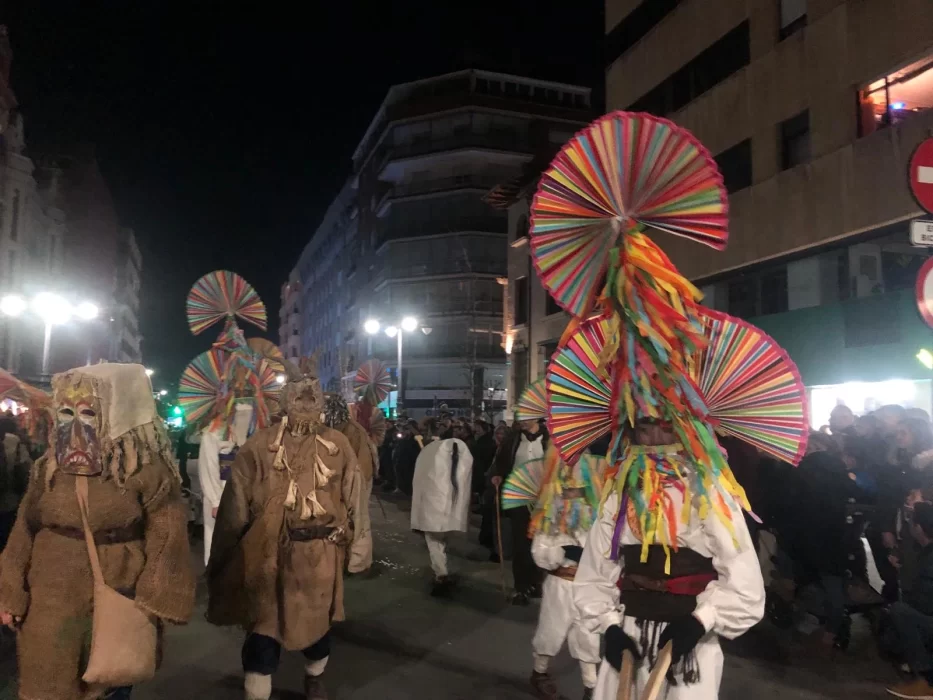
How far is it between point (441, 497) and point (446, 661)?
2.78 meters

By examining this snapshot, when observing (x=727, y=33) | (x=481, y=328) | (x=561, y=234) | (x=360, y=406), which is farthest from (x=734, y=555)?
(x=481, y=328)

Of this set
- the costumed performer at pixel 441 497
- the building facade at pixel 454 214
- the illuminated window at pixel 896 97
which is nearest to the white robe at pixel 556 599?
the costumed performer at pixel 441 497

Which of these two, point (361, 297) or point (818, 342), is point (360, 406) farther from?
point (361, 297)

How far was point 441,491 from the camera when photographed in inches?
349

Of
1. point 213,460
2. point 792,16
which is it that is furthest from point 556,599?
point 792,16

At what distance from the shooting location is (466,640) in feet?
22.1

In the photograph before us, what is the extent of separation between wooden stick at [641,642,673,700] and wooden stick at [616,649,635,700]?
0.09m

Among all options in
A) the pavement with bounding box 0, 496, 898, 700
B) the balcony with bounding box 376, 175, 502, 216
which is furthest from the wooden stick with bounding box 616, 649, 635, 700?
the balcony with bounding box 376, 175, 502, 216

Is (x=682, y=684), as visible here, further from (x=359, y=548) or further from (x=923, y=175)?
(x=923, y=175)

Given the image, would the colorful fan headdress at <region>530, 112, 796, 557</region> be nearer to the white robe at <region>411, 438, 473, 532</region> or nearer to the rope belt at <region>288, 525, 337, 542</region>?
the rope belt at <region>288, 525, 337, 542</region>

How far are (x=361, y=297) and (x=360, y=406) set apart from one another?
41176 mm

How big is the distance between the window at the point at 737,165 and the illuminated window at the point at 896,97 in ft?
10.3

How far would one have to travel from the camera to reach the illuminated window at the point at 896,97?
12000 mm

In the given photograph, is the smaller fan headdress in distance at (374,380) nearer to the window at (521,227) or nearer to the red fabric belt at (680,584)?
the window at (521,227)
